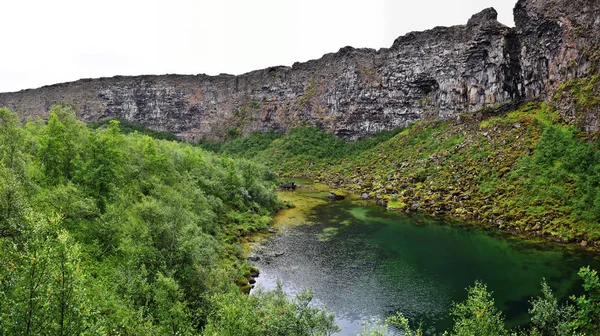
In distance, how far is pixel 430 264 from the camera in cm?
3278

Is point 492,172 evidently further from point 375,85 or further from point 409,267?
point 375,85

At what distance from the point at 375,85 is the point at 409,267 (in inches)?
2769

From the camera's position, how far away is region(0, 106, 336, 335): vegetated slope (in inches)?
400

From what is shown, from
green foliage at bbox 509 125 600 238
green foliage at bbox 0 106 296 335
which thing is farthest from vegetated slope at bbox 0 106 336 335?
green foliage at bbox 509 125 600 238

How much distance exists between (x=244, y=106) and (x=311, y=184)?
184 ft

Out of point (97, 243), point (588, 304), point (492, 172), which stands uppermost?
point (97, 243)

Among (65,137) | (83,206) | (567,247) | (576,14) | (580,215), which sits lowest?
(567,247)

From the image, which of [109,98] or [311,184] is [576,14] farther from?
[109,98]

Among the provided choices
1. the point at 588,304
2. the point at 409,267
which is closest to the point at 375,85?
the point at 409,267

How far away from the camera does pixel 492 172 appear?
51.9m

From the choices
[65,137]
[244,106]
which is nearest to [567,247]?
[65,137]

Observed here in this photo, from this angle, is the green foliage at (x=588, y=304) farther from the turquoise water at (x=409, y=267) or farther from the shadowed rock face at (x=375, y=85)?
the shadowed rock face at (x=375, y=85)

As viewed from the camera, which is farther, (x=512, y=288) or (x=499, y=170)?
(x=499, y=170)

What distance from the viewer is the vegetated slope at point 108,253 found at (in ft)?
33.3
